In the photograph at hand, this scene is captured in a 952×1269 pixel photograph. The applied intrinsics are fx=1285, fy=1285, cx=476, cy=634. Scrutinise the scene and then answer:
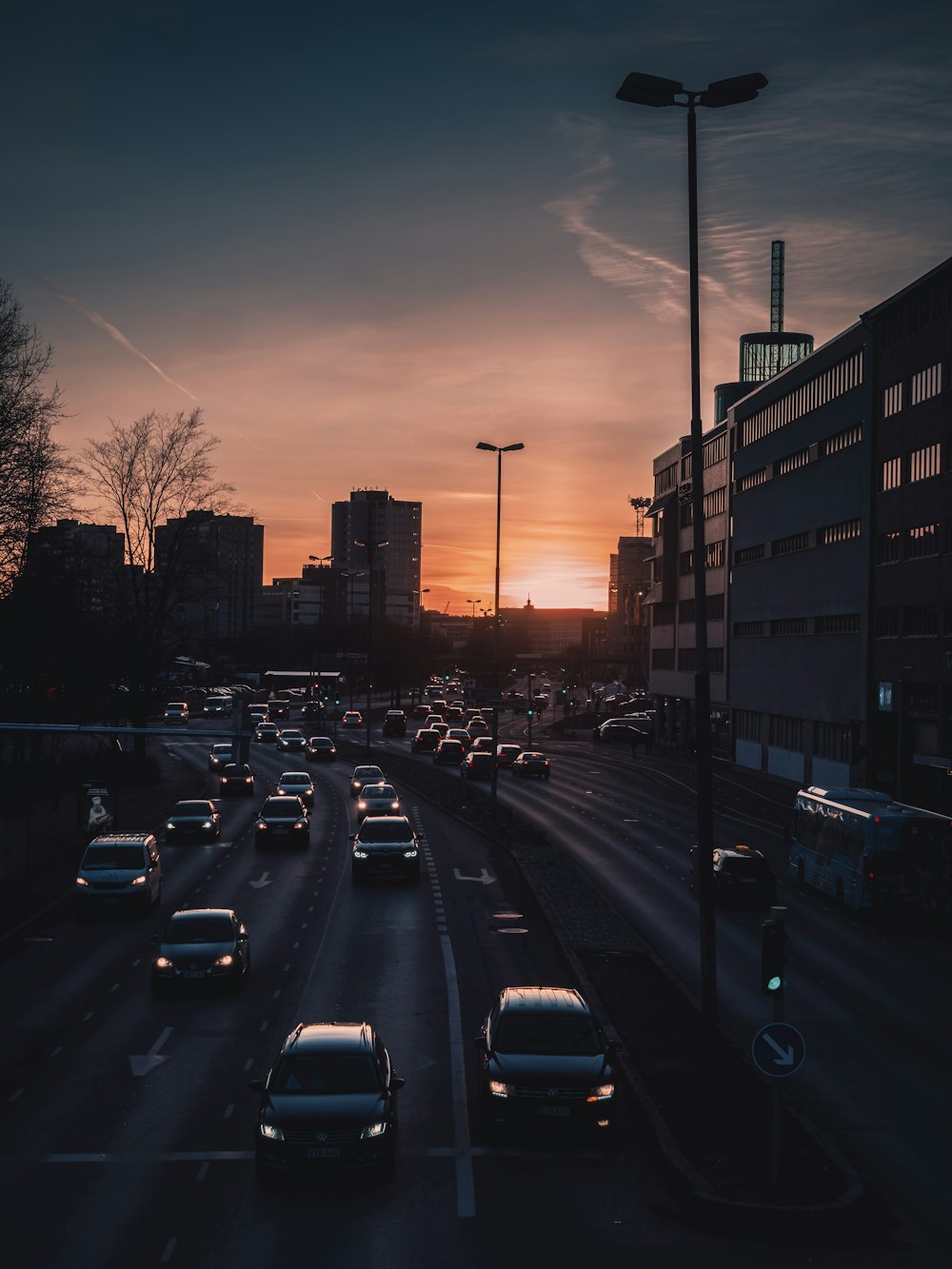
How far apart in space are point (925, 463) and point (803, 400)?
671 inches

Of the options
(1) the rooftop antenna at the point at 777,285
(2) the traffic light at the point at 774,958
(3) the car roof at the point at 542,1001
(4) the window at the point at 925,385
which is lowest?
(3) the car roof at the point at 542,1001

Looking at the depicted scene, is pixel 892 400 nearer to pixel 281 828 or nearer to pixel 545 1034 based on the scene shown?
pixel 281 828

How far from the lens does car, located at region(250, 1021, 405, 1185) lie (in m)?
13.7

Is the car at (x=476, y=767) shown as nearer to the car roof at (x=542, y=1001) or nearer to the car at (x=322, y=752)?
the car at (x=322, y=752)

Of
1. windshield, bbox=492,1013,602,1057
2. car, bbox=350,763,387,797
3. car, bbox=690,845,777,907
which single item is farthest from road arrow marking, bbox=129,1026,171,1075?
car, bbox=350,763,387,797

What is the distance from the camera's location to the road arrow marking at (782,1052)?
1308 centimetres

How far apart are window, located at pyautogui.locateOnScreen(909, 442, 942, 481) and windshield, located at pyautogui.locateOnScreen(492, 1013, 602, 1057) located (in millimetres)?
42450

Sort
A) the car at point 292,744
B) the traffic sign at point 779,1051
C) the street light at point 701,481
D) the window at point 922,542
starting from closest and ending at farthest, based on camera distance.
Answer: the traffic sign at point 779,1051 → the street light at point 701,481 → the window at point 922,542 → the car at point 292,744

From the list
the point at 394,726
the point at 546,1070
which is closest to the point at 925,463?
the point at 546,1070

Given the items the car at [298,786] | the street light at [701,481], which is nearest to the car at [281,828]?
the car at [298,786]

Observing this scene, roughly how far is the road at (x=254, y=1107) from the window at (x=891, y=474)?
28925mm

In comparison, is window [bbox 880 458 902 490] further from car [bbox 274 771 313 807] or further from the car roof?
the car roof

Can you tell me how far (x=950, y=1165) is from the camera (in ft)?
49.0

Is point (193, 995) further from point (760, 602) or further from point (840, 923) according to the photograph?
point (760, 602)
